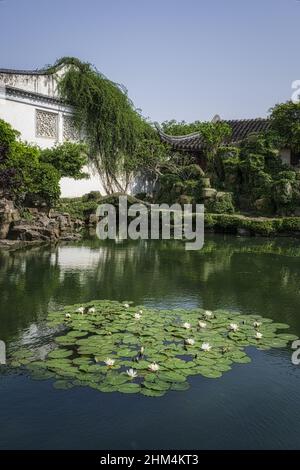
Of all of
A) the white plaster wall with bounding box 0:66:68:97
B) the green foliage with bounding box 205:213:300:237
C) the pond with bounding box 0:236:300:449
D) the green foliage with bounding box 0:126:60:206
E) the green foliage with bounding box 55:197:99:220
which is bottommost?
the pond with bounding box 0:236:300:449

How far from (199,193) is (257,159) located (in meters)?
2.62

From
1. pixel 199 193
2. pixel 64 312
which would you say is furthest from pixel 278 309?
pixel 199 193

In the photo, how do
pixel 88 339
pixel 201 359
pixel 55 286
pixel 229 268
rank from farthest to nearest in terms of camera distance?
pixel 229 268 < pixel 55 286 < pixel 88 339 < pixel 201 359

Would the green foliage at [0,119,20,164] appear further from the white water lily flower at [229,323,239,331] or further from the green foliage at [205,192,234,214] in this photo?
the white water lily flower at [229,323,239,331]

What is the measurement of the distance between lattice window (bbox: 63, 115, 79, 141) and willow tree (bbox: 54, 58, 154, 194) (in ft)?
0.79

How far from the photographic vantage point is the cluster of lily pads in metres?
4.22

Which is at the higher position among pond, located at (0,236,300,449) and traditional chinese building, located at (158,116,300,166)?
traditional chinese building, located at (158,116,300,166)

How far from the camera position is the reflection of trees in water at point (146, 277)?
6.94 m

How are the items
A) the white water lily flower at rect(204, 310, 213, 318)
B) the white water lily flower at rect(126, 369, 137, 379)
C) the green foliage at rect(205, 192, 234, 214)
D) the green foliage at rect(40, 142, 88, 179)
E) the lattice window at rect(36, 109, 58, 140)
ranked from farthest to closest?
the lattice window at rect(36, 109, 58, 140), the green foliage at rect(205, 192, 234, 214), the green foliage at rect(40, 142, 88, 179), the white water lily flower at rect(204, 310, 213, 318), the white water lily flower at rect(126, 369, 137, 379)

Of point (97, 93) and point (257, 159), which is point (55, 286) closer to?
point (257, 159)

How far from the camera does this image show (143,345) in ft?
16.4

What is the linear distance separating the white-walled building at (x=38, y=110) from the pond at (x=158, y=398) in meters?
8.54

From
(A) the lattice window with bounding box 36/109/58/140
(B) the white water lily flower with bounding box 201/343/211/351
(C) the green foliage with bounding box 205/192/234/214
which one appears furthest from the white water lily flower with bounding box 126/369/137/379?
(A) the lattice window with bounding box 36/109/58/140

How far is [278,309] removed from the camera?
22.4 ft
